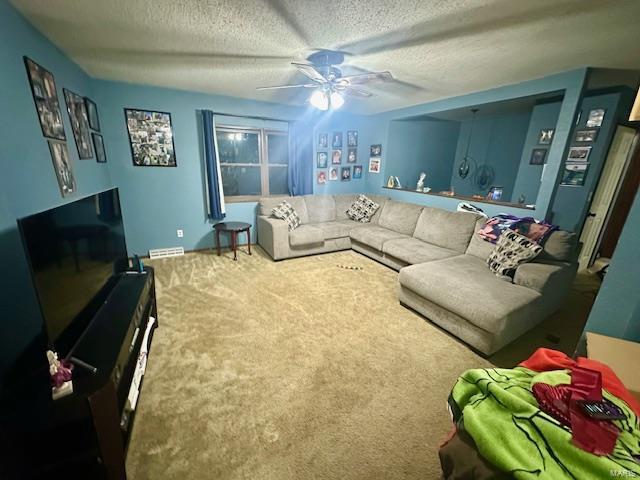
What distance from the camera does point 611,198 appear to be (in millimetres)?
3441

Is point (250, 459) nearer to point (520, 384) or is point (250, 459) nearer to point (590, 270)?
point (520, 384)

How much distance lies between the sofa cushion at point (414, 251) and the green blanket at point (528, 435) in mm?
2214

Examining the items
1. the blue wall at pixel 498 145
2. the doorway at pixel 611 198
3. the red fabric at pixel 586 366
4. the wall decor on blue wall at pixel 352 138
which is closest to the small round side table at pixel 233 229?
the wall decor on blue wall at pixel 352 138

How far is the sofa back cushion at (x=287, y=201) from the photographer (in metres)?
4.12

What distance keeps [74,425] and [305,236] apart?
9.62ft

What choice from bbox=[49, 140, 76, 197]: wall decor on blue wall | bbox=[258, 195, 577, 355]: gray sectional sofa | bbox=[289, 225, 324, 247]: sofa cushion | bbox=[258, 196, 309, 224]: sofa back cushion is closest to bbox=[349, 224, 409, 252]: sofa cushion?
bbox=[258, 195, 577, 355]: gray sectional sofa

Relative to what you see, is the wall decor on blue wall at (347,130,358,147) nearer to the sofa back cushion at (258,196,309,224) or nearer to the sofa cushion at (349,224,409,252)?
the sofa back cushion at (258,196,309,224)

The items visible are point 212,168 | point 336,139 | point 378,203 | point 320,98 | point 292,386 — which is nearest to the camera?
point 292,386

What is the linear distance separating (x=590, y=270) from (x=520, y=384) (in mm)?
4268

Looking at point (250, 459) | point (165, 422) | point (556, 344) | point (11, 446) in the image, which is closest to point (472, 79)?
point (556, 344)

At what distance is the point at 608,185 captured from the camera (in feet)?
11.0

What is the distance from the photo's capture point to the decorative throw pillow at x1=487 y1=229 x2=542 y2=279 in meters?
2.30

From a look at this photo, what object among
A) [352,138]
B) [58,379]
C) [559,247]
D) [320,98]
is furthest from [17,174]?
[352,138]

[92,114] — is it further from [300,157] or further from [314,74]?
[300,157]
